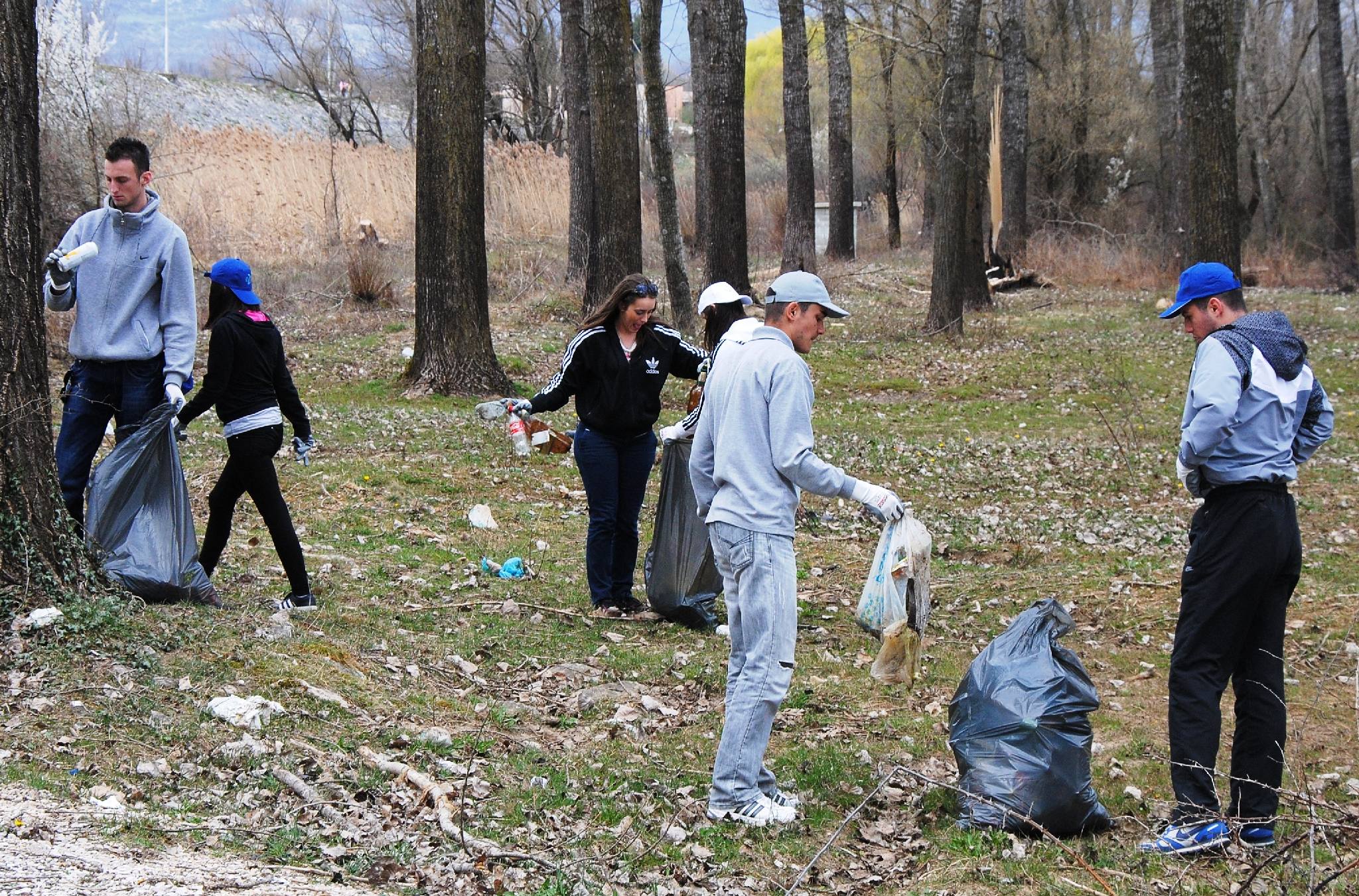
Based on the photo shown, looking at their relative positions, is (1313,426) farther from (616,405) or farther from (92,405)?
(92,405)

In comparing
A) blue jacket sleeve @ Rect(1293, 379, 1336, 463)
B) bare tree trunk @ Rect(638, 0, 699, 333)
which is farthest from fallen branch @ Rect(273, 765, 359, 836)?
bare tree trunk @ Rect(638, 0, 699, 333)

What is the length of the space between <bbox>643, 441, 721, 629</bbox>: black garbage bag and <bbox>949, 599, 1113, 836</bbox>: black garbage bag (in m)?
2.43

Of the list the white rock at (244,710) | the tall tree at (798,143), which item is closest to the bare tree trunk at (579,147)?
the tall tree at (798,143)

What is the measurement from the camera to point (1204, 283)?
182 inches

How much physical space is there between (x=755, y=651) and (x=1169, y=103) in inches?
1038

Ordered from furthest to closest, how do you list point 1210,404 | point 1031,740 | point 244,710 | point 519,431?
point 519,431, point 244,710, point 1031,740, point 1210,404

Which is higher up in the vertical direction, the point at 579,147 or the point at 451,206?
the point at 579,147

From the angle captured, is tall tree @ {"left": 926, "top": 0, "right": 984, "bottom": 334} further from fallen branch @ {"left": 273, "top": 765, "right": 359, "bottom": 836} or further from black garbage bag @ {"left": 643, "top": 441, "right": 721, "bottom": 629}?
fallen branch @ {"left": 273, "top": 765, "right": 359, "bottom": 836}

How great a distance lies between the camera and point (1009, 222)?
2738 cm

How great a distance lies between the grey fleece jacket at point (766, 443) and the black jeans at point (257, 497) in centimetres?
289

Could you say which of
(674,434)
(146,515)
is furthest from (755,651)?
(146,515)

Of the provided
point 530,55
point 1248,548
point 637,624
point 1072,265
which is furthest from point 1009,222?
point 1248,548

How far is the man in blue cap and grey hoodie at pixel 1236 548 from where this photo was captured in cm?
440

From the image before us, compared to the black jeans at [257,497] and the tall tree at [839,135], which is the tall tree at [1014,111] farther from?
the black jeans at [257,497]
